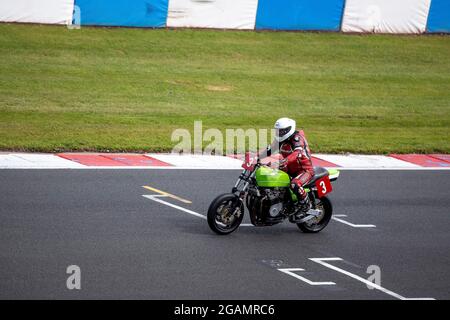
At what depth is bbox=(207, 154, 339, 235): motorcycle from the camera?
43.4 feet

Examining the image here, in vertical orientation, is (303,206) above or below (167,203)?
above

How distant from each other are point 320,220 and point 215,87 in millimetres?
12011

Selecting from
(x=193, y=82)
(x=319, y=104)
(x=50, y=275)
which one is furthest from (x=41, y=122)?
(x=50, y=275)

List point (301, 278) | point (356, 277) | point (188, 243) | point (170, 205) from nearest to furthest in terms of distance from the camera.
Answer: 1. point (301, 278)
2. point (356, 277)
3. point (188, 243)
4. point (170, 205)

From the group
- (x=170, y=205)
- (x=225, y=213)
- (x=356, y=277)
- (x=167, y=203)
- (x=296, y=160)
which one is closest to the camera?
(x=356, y=277)

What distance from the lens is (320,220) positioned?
14.1m

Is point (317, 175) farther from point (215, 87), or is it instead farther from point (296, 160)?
point (215, 87)

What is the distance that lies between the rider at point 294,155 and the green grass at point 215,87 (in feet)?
19.5

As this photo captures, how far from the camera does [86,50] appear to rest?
27.2 meters

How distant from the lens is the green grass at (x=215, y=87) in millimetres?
20766

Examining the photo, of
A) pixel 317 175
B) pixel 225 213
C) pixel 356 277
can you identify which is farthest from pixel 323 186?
pixel 356 277

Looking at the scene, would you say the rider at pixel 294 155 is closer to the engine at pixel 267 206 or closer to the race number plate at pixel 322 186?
the race number plate at pixel 322 186

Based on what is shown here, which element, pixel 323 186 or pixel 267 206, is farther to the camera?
pixel 323 186

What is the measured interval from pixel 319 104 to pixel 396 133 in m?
3.04
